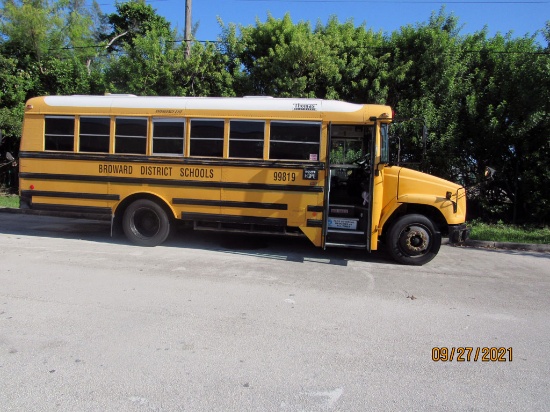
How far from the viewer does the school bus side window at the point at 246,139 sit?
24.9 ft

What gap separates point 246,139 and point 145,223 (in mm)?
2741

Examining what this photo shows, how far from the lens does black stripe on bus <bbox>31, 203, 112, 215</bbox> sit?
27.4ft

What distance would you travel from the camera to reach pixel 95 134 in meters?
8.18

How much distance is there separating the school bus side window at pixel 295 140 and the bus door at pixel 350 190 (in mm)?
269

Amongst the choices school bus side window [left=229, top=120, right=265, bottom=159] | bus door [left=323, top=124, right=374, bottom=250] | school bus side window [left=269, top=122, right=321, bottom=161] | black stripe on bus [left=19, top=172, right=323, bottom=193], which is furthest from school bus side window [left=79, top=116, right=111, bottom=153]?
bus door [left=323, top=124, right=374, bottom=250]

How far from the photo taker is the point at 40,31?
17.3 metres

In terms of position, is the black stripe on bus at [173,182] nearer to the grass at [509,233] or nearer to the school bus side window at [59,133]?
the school bus side window at [59,133]

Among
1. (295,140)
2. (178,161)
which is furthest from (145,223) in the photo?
(295,140)

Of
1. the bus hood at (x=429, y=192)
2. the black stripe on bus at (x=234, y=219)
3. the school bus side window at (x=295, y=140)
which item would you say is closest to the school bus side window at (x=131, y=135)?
the black stripe on bus at (x=234, y=219)

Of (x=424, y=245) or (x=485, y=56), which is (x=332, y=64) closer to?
(x=485, y=56)
